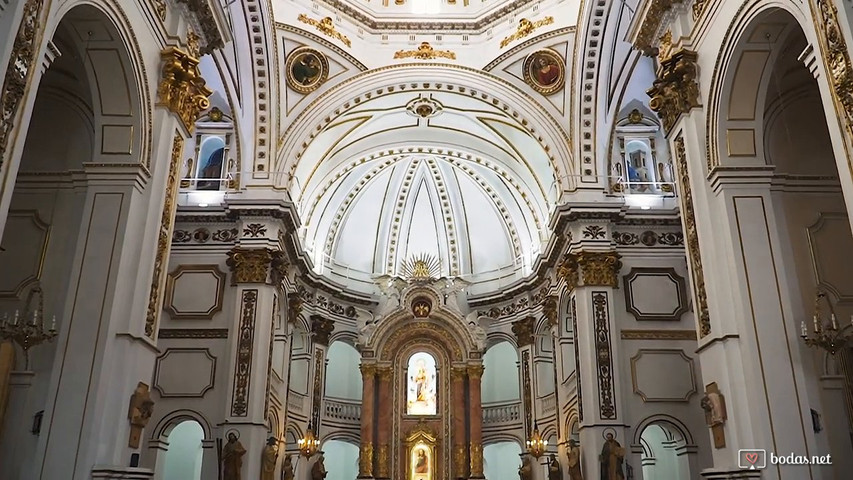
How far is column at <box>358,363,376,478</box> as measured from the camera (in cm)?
2136

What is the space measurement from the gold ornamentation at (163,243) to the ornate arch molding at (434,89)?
807cm

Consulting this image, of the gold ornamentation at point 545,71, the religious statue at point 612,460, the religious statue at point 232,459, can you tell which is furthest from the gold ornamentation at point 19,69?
the gold ornamentation at point 545,71

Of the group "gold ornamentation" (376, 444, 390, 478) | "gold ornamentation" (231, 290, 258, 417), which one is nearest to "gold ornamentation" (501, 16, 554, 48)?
"gold ornamentation" (231, 290, 258, 417)

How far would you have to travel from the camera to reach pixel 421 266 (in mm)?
23938

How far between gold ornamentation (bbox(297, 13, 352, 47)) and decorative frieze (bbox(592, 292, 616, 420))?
28.9 ft

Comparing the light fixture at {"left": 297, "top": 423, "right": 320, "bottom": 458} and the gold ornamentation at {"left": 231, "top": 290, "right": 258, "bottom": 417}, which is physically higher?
the gold ornamentation at {"left": 231, "top": 290, "right": 258, "bottom": 417}

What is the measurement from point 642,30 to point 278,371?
12.2 metres

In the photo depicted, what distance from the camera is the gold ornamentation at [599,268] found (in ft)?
53.3

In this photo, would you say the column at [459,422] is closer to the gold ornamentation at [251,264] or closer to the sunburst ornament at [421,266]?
the sunburst ornament at [421,266]

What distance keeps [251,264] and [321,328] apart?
5863mm

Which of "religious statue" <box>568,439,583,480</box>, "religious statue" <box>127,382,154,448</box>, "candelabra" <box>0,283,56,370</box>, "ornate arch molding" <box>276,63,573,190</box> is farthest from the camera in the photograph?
"ornate arch molding" <box>276,63,573,190</box>

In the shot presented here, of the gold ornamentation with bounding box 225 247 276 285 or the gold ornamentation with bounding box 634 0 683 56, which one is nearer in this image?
the gold ornamentation with bounding box 634 0 683 56

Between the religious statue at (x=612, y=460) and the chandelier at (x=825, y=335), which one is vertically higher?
the chandelier at (x=825, y=335)

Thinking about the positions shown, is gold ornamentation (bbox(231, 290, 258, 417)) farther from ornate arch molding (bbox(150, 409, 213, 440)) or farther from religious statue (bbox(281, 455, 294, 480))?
religious statue (bbox(281, 455, 294, 480))
